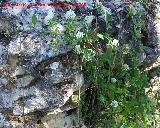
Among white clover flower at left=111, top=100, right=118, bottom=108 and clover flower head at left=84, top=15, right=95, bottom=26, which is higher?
clover flower head at left=84, top=15, right=95, bottom=26

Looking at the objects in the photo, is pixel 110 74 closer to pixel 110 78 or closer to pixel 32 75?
pixel 110 78

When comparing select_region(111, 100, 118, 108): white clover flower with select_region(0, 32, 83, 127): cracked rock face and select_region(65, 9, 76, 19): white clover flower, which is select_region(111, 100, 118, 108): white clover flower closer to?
select_region(0, 32, 83, 127): cracked rock face

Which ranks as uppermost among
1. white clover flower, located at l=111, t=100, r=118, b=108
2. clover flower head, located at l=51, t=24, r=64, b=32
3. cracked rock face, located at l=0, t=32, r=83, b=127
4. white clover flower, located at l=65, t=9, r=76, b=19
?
white clover flower, located at l=65, t=9, r=76, b=19

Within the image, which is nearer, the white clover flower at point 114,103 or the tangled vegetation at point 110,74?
the tangled vegetation at point 110,74

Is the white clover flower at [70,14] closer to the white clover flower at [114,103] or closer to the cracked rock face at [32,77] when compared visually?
the cracked rock face at [32,77]

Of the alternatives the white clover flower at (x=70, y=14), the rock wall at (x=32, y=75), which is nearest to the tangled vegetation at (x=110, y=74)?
the white clover flower at (x=70, y=14)

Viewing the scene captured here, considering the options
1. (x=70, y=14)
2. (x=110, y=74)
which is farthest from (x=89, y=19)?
(x=110, y=74)

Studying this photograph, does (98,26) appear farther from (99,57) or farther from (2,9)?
(2,9)

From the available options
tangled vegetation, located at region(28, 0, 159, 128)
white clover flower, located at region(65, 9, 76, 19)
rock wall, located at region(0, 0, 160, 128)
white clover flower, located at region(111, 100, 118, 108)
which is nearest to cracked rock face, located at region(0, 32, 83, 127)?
rock wall, located at region(0, 0, 160, 128)

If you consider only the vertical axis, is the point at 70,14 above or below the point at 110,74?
above

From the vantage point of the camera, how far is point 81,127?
4.54m

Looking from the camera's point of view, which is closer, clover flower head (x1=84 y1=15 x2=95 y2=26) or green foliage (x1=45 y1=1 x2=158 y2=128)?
green foliage (x1=45 y1=1 x2=158 y2=128)

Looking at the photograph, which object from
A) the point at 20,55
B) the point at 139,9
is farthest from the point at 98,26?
the point at 20,55

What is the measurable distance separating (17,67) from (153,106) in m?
1.66
